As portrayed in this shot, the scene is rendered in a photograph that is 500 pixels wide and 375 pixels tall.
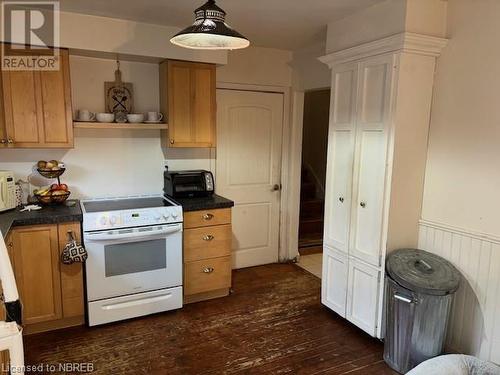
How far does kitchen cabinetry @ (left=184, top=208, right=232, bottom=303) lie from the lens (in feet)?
10.6

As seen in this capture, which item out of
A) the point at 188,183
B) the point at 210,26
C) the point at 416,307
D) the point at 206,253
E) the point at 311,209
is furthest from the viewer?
the point at 311,209

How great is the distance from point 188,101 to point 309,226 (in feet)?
9.33

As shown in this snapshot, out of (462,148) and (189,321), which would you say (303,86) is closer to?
(462,148)

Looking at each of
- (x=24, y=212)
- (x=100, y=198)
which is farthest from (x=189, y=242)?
(x=24, y=212)

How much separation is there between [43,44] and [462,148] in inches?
122

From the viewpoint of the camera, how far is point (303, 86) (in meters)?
4.06

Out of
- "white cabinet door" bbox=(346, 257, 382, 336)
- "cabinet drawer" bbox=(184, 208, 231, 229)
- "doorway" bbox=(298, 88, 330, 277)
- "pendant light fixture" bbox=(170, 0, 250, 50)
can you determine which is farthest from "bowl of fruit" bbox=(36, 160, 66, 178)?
"doorway" bbox=(298, 88, 330, 277)

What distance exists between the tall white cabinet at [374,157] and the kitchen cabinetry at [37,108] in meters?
2.11

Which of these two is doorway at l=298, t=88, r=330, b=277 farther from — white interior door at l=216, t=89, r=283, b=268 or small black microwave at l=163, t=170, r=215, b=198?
small black microwave at l=163, t=170, r=215, b=198

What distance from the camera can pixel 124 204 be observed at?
3.21 meters

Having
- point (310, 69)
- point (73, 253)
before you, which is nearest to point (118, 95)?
point (73, 253)

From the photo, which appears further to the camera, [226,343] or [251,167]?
[251,167]

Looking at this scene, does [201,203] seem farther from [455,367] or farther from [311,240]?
[311,240]

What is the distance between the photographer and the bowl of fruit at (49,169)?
302cm
